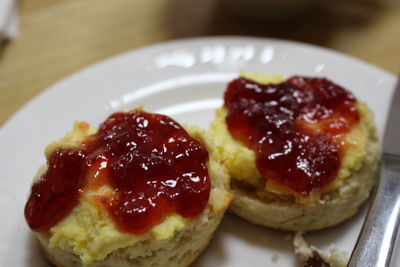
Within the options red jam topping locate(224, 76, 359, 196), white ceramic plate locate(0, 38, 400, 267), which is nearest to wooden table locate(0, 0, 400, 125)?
white ceramic plate locate(0, 38, 400, 267)

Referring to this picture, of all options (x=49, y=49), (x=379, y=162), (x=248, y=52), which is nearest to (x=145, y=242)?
(x=379, y=162)

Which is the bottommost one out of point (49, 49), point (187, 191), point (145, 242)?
point (49, 49)

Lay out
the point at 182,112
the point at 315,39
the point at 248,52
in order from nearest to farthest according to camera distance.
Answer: the point at 182,112 → the point at 248,52 → the point at 315,39

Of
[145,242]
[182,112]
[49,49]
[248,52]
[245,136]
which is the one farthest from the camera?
[49,49]

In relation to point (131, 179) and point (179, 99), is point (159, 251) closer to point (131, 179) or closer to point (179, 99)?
point (131, 179)

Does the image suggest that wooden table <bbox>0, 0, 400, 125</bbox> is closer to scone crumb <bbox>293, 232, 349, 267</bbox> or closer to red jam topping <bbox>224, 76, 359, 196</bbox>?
red jam topping <bbox>224, 76, 359, 196</bbox>

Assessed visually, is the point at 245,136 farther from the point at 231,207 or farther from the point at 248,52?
the point at 248,52

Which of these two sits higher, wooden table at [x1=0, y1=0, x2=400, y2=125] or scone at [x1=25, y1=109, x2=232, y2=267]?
scone at [x1=25, y1=109, x2=232, y2=267]
